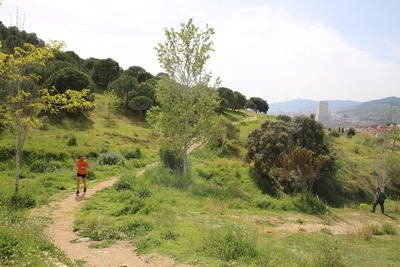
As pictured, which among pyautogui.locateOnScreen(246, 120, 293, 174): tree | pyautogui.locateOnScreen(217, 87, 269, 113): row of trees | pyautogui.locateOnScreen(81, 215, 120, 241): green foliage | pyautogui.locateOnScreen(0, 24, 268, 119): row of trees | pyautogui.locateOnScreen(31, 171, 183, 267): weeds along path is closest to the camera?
pyautogui.locateOnScreen(31, 171, 183, 267): weeds along path

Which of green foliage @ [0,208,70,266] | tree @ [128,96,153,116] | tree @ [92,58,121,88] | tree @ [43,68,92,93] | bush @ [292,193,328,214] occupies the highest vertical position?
tree @ [92,58,121,88]

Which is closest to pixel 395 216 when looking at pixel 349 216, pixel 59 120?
pixel 349 216

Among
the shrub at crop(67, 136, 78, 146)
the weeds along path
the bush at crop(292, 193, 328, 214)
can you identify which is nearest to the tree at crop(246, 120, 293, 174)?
the bush at crop(292, 193, 328, 214)

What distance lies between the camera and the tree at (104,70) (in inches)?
2469

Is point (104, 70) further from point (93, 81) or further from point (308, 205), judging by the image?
point (308, 205)

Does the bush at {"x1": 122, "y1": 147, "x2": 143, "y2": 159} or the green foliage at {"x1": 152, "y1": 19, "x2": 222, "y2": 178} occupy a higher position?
the green foliage at {"x1": 152, "y1": 19, "x2": 222, "y2": 178}

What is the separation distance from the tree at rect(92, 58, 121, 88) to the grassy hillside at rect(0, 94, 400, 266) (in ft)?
139

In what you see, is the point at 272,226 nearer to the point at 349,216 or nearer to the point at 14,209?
the point at 349,216

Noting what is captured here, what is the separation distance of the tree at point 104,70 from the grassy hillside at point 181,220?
42.3 m

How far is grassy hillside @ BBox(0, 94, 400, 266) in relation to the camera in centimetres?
636

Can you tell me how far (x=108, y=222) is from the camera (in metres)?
8.62

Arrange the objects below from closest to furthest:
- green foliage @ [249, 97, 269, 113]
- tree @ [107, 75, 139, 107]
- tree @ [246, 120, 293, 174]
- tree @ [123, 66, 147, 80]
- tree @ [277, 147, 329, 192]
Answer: tree @ [277, 147, 329, 192]
tree @ [246, 120, 293, 174]
tree @ [107, 75, 139, 107]
tree @ [123, 66, 147, 80]
green foliage @ [249, 97, 269, 113]

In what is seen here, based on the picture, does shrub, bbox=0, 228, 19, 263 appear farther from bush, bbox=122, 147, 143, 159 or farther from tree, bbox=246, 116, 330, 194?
tree, bbox=246, 116, 330, 194

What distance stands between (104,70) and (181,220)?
6114 cm
